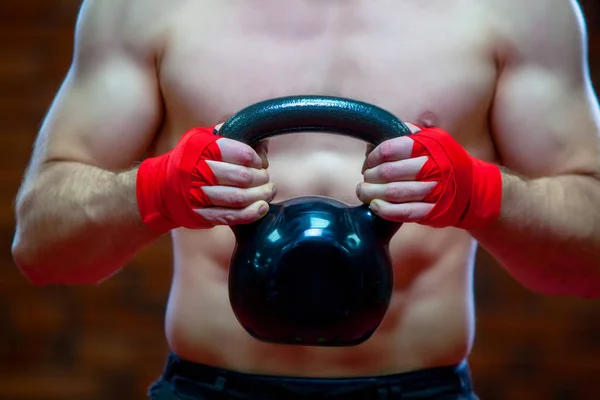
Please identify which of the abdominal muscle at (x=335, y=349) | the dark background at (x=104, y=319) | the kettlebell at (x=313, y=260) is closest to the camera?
the kettlebell at (x=313, y=260)

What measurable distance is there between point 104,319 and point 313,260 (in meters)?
1.81

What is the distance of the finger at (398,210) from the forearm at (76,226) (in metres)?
0.30

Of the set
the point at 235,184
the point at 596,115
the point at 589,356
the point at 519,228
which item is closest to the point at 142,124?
the point at 235,184

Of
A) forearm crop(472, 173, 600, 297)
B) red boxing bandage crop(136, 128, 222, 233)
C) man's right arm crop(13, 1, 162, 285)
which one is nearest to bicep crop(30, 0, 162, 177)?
man's right arm crop(13, 1, 162, 285)

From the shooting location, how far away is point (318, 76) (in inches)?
46.6

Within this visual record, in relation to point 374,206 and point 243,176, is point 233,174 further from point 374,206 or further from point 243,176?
point 374,206

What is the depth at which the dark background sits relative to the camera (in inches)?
97.5

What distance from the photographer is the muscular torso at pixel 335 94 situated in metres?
1.16

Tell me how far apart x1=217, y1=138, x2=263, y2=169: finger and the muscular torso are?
29 cm

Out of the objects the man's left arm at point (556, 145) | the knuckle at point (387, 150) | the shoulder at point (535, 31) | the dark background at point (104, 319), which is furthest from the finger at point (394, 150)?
the dark background at point (104, 319)

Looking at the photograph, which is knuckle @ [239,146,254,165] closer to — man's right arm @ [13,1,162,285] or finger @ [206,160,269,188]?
finger @ [206,160,269,188]

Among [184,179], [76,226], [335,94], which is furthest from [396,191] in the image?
[76,226]

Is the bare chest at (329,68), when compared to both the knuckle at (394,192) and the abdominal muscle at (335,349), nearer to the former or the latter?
the abdominal muscle at (335,349)

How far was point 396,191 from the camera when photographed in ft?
2.84
